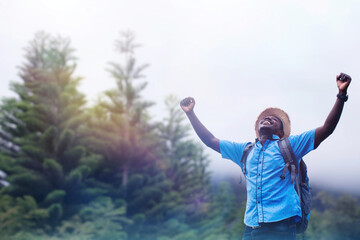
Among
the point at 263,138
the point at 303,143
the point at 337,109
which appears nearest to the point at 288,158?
the point at 303,143

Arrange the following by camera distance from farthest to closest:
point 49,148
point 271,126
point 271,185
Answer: point 49,148 < point 271,126 < point 271,185

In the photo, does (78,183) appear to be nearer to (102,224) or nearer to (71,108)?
(102,224)

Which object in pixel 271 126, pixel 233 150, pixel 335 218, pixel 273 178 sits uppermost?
pixel 271 126

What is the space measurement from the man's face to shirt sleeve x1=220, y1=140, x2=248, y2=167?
18cm

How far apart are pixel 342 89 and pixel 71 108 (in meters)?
20.5

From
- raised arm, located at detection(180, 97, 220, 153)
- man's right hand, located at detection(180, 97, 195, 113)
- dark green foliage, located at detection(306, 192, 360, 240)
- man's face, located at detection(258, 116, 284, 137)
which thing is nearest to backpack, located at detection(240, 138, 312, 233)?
man's face, located at detection(258, 116, 284, 137)

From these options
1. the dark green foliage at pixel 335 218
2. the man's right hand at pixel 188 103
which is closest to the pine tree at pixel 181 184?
the dark green foliage at pixel 335 218

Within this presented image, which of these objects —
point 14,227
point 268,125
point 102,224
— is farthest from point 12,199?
point 268,125

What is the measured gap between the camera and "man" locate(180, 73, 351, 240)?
7.58 ft

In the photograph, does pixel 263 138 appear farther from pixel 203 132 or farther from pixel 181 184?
pixel 181 184

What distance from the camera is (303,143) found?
2.42 metres

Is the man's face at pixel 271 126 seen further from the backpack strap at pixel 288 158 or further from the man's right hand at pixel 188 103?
the man's right hand at pixel 188 103

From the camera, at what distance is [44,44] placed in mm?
24312

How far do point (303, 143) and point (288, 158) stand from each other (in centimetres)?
→ 13
